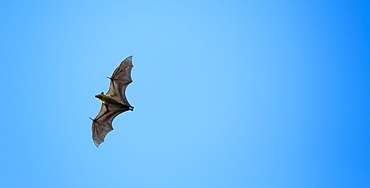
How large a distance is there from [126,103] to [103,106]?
235 centimetres

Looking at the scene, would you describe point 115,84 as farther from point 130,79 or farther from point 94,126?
point 94,126

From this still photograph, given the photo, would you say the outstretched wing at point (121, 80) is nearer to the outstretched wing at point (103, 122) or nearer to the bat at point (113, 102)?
the bat at point (113, 102)

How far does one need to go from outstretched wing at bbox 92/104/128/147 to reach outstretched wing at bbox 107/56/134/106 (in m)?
1.31

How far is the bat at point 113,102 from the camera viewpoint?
1312 inches

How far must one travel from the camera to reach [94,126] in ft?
115

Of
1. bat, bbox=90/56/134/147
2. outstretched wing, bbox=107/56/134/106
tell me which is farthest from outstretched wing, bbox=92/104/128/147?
outstretched wing, bbox=107/56/134/106

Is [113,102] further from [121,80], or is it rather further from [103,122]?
[103,122]

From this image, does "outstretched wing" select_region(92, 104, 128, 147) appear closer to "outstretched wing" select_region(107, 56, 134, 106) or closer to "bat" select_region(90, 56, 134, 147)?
"bat" select_region(90, 56, 134, 147)

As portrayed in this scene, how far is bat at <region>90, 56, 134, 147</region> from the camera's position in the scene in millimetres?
33312

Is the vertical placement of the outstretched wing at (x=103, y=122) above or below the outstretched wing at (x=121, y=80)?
below

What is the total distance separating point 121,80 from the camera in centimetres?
3378

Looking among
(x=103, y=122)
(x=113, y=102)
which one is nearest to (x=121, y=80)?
(x=113, y=102)

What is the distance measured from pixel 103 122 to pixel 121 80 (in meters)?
4.94

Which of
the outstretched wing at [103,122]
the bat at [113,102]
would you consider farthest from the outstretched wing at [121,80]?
the outstretched wing at [103,122]
